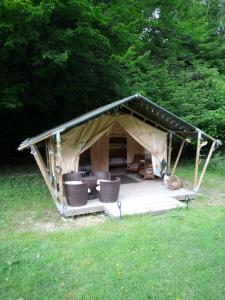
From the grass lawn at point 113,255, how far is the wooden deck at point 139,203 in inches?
7.7

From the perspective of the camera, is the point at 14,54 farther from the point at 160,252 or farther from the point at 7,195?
the point at 160,252

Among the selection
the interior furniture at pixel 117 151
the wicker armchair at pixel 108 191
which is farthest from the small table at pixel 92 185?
the interior furniture at pixel 117 151

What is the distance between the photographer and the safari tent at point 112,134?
20.8ft

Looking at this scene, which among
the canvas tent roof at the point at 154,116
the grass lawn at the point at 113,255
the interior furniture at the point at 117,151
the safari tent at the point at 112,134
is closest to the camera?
the grass lawn at the point at 113,255

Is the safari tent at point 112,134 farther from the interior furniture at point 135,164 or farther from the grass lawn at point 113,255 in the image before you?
the grass lawn at point 113,255

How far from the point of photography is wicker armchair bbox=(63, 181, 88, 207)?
5.81 metres

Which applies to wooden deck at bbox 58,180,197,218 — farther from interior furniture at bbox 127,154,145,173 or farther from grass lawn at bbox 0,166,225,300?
interior furniture at bbox 127,154,145,173

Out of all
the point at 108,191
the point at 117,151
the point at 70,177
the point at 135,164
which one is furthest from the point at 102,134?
the point at 117,151

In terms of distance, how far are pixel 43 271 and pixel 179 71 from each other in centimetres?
1382

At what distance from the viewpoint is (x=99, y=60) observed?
10211 mm

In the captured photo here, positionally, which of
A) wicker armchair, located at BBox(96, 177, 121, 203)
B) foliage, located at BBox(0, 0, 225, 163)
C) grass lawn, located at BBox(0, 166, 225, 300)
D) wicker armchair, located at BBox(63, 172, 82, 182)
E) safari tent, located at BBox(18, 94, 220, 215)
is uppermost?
foliage, located at BBox(0, 0, 225, 163)

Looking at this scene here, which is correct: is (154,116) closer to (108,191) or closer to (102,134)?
(102,134)

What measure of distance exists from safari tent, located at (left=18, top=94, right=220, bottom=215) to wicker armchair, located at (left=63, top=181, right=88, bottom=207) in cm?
16

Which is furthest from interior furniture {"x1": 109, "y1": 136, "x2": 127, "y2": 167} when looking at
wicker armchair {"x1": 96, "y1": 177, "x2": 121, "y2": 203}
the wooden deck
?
wicker armchair {"x1": 96, "y1": 177, "x2": 121, "y2": 203}
